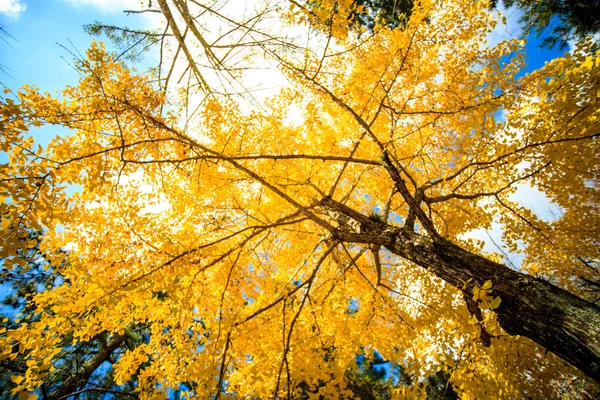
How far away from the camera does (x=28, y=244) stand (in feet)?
6.02

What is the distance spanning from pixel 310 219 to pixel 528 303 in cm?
228

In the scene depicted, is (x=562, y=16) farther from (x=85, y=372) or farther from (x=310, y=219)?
(x=85, y=372)

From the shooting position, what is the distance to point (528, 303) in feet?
7.00

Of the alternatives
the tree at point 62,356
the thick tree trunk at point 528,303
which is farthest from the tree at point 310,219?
the tree at point 62,356

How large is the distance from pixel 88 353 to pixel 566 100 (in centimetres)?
958

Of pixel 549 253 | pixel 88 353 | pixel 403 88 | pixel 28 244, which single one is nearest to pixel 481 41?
pixel 403 88

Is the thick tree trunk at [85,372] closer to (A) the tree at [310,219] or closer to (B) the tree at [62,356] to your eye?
(B) the tree at [62,356]

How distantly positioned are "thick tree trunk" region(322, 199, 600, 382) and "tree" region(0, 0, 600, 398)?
12 millimetres

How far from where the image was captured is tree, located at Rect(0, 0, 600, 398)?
2.31 meters

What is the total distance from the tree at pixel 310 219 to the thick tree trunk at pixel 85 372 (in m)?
2.16

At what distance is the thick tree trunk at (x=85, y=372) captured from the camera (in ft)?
17.9

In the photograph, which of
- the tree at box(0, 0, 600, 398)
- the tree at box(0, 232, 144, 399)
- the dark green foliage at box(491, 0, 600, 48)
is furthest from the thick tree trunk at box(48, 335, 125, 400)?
the dark green foliage at box(491, 0, 600, 48)

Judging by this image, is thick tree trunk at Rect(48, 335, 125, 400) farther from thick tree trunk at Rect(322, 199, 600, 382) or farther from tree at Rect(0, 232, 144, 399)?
thick tree trunk at Rect(322, 199, 600, 382)

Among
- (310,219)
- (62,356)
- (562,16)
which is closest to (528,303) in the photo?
(310,219)
